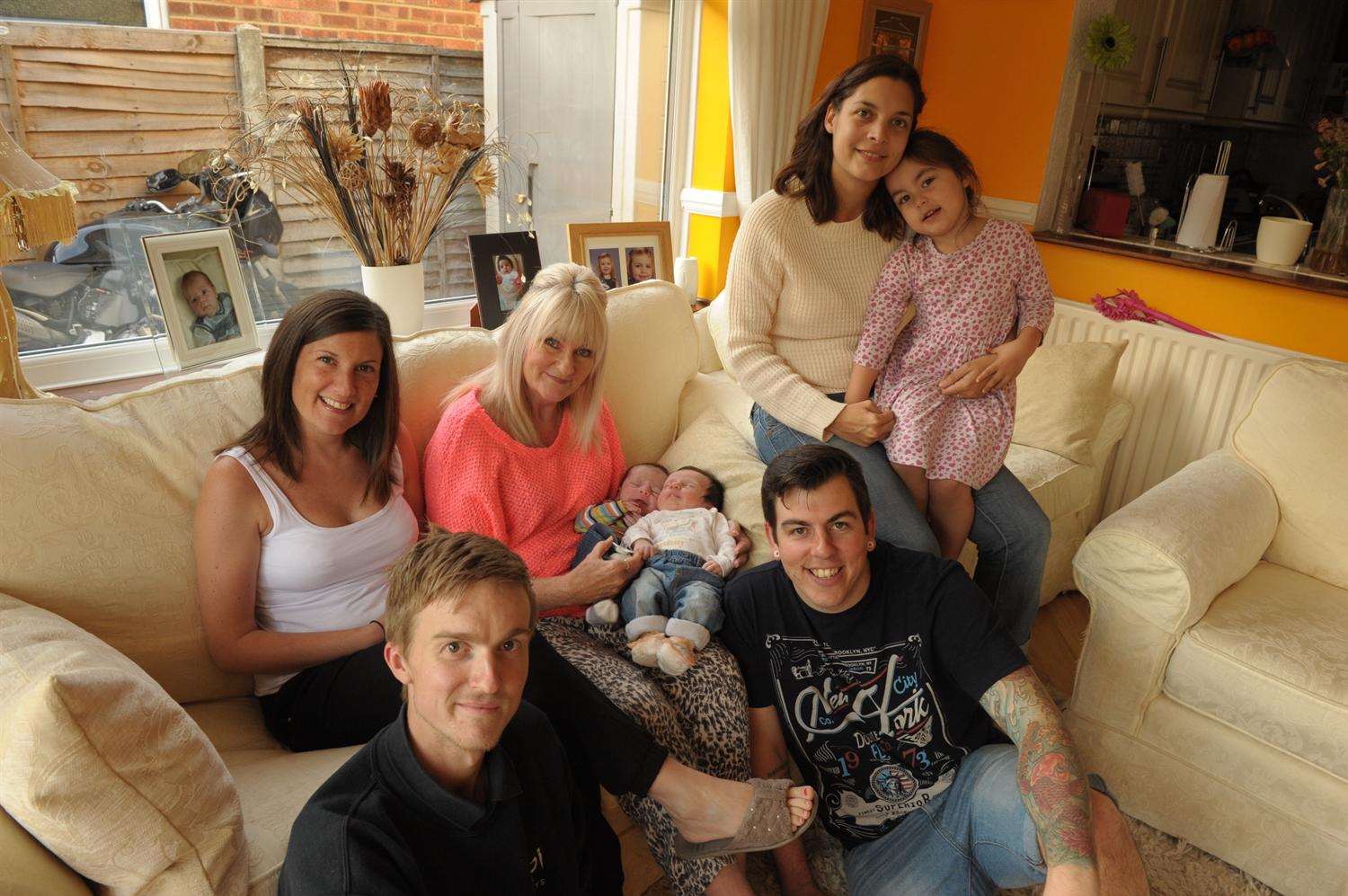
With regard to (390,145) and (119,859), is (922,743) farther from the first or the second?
(390,145)

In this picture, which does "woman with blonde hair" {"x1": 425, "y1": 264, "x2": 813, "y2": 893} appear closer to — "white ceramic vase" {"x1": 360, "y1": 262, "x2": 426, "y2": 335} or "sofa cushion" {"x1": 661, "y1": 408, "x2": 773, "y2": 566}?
"sofa cushion" {"x1": 661, "y1": 408, "x2": 773, "y2": 566}

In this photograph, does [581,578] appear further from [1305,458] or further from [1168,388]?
[1168,388]

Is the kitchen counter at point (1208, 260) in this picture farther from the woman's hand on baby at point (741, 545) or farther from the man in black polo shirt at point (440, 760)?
the man in black polo shirt at point (440, 760)

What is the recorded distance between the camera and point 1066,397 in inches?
113

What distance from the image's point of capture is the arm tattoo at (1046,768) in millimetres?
1323

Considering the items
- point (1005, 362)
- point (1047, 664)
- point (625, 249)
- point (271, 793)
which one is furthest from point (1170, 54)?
point (271, 793)

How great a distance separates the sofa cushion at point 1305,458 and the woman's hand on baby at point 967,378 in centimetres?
107

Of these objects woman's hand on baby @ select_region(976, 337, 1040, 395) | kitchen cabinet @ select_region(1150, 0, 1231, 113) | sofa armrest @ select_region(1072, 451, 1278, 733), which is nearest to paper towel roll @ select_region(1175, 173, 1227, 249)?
kitchen cabinet @ select_region(1150, 0, 1231, 113)

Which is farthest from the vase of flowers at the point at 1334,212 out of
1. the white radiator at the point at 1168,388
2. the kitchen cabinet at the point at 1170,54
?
the kitchen cabinet at the point at 1170,54

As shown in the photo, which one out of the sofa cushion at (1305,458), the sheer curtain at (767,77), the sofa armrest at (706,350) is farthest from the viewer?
the sheer curtain at (767,77)

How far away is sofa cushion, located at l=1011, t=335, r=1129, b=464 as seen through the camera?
9.32 ft

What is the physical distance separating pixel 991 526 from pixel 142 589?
162 cm

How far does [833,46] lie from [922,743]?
9.08ft

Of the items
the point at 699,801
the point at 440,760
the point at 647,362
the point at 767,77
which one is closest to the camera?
the point at 440,760
